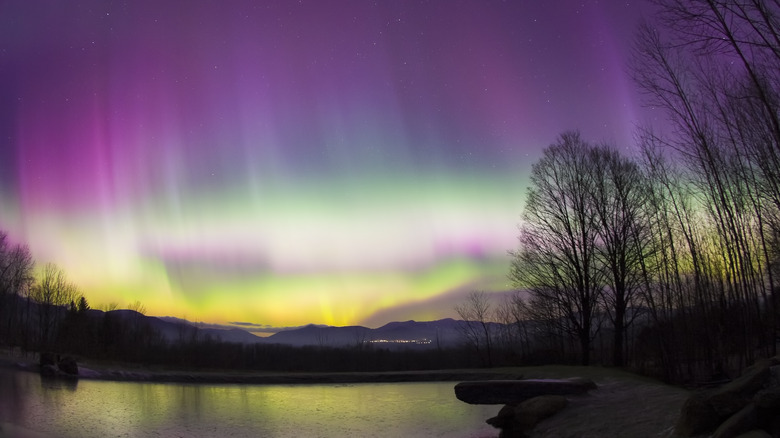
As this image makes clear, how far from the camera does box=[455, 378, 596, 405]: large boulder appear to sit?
60.0 feet

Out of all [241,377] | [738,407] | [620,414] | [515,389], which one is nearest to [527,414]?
[515,389]

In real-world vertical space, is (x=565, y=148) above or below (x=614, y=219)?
above

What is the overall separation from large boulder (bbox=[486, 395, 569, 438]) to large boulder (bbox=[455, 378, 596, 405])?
76 centimetres

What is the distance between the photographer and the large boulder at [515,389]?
1830cm

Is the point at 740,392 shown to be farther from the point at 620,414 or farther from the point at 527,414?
the point at 527,414

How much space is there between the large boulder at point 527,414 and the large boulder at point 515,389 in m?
0.76

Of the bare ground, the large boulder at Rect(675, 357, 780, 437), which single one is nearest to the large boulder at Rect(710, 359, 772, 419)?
the large boulder at Rect(675, 357, 780, 437)

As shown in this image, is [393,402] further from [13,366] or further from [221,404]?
[13,366]

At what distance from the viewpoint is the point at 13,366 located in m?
50.6

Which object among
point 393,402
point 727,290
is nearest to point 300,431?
point 393,402

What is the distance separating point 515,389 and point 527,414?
2.15 meters

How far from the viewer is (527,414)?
55.1 feet

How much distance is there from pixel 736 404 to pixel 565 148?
29.9m

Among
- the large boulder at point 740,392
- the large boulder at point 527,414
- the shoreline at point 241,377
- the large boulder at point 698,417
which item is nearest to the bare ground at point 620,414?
the large boulder at point 527,414
